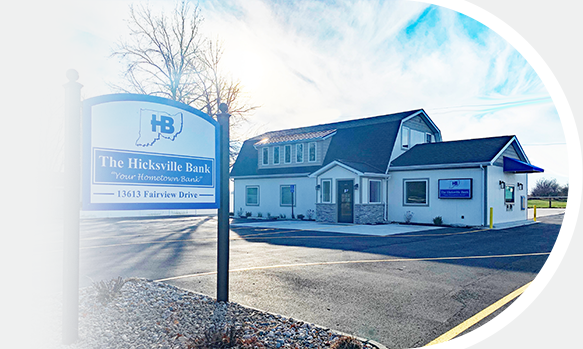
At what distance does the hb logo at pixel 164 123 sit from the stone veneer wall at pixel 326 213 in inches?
612

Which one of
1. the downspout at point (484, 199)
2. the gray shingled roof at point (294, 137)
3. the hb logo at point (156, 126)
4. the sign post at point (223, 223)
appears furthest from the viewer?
the gray shingled roof at point (294, 137)

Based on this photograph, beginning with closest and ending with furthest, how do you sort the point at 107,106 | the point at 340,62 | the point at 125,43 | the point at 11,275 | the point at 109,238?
the point at 107,106 < the point at 11,275 < the point at 340,62 < the point at 109,238 < the point at 125,43

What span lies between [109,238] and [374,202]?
12.1 meters

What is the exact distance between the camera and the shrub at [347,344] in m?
3.85

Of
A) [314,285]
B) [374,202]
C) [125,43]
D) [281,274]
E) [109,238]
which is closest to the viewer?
[314,285]

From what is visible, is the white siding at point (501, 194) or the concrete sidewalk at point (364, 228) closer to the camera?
the concrete sidewalk at point (364, 228)

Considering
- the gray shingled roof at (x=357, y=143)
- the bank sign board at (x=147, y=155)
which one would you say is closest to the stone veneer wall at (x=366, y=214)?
the gray shingled roof at (x=357, y=143)

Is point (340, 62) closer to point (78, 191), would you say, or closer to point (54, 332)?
point (78, 191)

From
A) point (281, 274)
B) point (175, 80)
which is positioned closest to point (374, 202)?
point (175, 80)

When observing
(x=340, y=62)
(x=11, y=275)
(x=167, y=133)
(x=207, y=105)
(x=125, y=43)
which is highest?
(x=125, y=43)

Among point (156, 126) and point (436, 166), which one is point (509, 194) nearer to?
point (436, 166)

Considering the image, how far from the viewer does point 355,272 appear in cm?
771

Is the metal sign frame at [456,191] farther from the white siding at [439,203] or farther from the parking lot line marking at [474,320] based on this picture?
the parking lot line marking at [474,320]

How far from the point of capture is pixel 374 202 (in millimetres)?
19859
